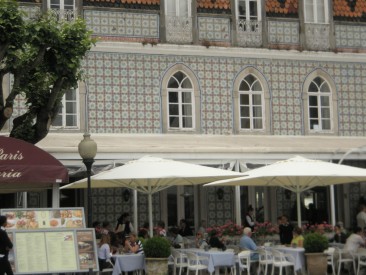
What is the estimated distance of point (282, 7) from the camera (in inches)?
1094

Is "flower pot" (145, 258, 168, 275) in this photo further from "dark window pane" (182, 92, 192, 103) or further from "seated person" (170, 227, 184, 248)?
"dark window pane" (182, 92, 192, 103)

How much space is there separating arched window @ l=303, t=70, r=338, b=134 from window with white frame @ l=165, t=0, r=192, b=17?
4.20 meters

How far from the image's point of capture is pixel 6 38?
711 inches

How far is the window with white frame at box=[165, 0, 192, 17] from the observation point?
87.1ft

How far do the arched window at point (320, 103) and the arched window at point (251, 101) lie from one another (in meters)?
1.32

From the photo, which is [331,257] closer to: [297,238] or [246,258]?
[297,238]

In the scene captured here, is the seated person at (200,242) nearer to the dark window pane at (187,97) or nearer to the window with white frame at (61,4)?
the dark window pane at (187,97)

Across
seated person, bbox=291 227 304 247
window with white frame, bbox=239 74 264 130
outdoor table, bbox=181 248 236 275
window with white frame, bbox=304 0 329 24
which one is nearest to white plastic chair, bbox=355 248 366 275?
seated person, bbox=291 227 304 247

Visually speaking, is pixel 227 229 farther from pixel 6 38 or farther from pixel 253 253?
pixel 6 38

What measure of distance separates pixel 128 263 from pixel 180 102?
8618 millimetres

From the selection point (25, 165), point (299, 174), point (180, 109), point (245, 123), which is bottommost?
point (299, 174)

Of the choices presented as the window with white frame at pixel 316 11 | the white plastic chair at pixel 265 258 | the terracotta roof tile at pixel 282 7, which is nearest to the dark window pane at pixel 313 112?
the window with white frame at pixel 316 11

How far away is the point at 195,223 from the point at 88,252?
10.2m

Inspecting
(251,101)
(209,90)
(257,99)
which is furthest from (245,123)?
(209,90)
